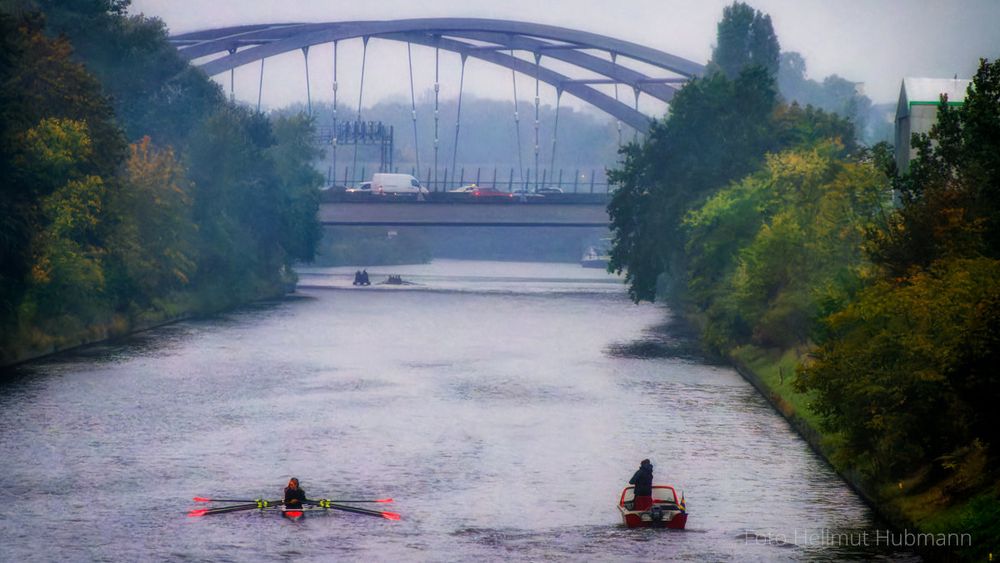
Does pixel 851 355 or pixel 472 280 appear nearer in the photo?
pixel 851 355

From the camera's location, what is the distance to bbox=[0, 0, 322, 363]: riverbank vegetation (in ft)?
243

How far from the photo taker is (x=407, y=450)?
51.8 metres

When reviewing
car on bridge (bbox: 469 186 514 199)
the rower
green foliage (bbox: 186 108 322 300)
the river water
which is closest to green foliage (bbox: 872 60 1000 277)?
the river water

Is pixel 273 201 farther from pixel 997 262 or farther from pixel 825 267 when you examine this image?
pixel 997 262

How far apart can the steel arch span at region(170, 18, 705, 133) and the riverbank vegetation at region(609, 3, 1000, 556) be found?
179 ft

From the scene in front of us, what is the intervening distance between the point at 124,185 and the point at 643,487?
→ 58263mm

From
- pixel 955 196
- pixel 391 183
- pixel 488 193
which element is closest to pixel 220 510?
pixel 955 196

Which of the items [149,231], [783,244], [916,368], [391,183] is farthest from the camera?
[391,183]

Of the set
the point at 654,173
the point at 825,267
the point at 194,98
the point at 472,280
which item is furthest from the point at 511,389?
the point at 472,280

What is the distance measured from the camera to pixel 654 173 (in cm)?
10094

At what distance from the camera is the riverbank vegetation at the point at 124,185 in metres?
74.1

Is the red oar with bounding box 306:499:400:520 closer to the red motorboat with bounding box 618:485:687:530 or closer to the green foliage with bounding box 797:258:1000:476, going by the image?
the red motorboat with bounding box 618:485:687:530

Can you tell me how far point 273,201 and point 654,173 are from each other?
36481mm

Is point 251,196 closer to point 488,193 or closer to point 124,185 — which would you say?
point 124,185
